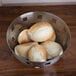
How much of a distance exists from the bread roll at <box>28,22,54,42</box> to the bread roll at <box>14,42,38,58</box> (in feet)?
0.06

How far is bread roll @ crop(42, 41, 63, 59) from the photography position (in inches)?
19.9

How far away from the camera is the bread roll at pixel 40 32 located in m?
0.51

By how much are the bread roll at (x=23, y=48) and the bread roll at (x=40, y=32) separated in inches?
0.7

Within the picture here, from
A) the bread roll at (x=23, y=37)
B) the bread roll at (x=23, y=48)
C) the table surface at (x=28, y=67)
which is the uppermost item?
the bread roll at (x=23, y=37)

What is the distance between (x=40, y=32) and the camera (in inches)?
20.0

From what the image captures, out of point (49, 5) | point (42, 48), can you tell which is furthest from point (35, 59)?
point (49, 5)

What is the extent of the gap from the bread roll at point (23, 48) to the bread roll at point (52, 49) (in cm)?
4

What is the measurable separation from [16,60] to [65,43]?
14 centimetres

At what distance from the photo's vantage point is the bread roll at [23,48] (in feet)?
1.65

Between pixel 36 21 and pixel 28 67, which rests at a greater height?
pixel 36 21

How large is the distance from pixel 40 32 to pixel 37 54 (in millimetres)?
62

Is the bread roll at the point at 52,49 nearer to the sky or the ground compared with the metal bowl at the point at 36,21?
nearer to the ground

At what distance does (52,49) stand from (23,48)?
0.07 meters

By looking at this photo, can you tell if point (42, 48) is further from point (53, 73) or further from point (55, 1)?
point (55, 1)
